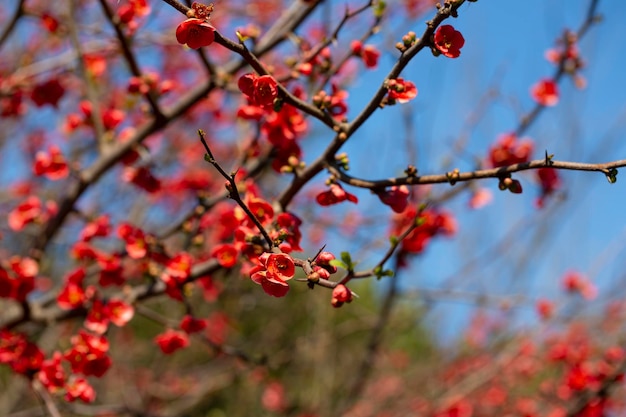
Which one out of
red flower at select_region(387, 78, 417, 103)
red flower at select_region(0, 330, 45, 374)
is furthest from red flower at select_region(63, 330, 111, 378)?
red flower at select_region(387, 78, 417, 103)

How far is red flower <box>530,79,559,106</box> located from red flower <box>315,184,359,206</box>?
5.32ft

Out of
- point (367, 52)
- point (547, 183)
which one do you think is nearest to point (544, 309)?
point (547, 183)

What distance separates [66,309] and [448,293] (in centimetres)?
221

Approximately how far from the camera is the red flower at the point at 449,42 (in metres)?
1.41

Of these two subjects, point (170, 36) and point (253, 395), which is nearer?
point (170, 36)

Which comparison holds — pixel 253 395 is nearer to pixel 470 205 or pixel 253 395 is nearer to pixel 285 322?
pixel 285 322

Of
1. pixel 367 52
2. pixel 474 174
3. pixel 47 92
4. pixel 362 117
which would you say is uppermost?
pixel 47 92

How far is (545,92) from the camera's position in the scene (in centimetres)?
286

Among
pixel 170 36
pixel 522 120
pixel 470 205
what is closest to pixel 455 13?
pixel 522 120

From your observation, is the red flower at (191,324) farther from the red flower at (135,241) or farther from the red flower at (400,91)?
the red flower at (400,91)

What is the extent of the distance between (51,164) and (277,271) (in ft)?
5.83

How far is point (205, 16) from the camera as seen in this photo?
1256mm

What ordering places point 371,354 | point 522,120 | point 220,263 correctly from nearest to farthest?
point 220,263, point 522,120, point 371,354

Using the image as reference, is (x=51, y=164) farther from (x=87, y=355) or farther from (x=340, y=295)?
(x=340, y=295)
